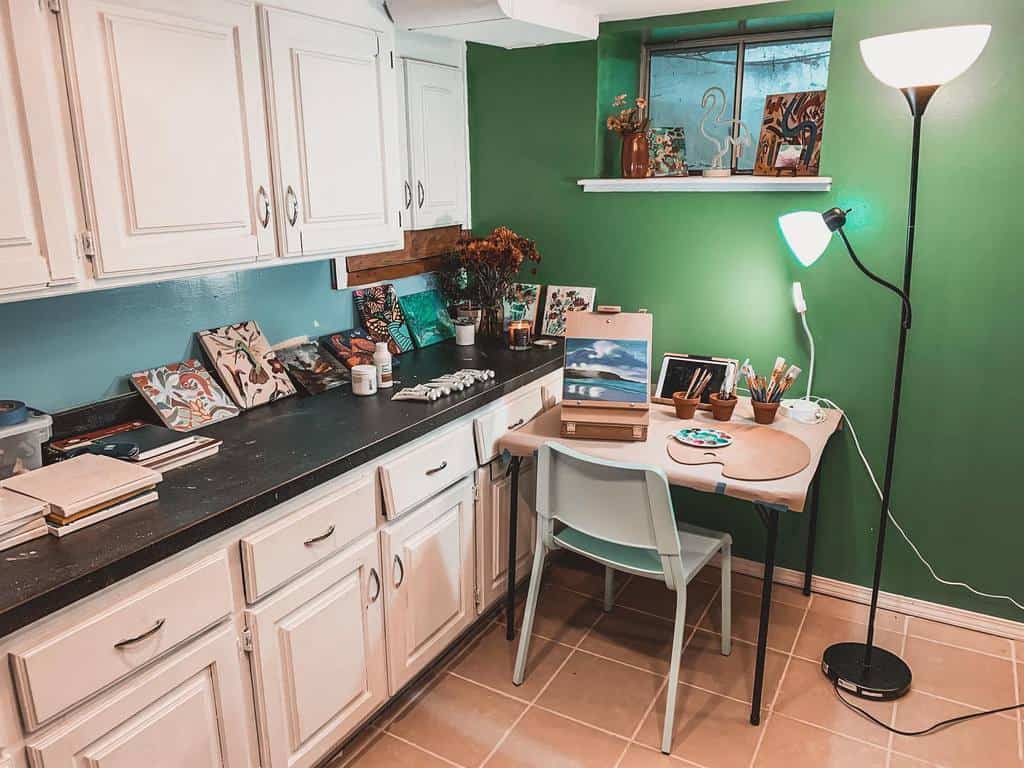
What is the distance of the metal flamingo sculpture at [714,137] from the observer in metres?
2.91

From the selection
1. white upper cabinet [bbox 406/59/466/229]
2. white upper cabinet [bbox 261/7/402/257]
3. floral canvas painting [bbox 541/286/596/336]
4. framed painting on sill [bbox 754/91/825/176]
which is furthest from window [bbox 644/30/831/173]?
white upper cabinet [bbox 261/7/402/257]

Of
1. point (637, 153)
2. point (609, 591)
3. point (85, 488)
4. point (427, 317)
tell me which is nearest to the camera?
point (85, 488)

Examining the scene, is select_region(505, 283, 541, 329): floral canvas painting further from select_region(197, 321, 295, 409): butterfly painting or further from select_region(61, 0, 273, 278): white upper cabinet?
select_region(61, 0, 273, 278): white upper cabinet

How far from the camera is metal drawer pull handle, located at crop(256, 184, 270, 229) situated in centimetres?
205

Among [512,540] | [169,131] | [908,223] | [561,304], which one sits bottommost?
[512,540]

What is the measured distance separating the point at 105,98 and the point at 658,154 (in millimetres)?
1936

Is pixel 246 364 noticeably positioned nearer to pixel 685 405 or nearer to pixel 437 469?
pixel 437 469

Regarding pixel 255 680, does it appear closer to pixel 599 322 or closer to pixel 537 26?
pixel 599 322

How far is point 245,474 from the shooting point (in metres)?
1.82

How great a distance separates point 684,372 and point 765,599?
3.38 ft

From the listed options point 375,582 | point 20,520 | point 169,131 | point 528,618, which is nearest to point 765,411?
point 528,618

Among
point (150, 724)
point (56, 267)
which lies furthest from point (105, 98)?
point (150, 724)

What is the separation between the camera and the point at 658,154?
2975 millimetres

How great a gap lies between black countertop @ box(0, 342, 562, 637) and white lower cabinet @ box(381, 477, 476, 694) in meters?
0.28
